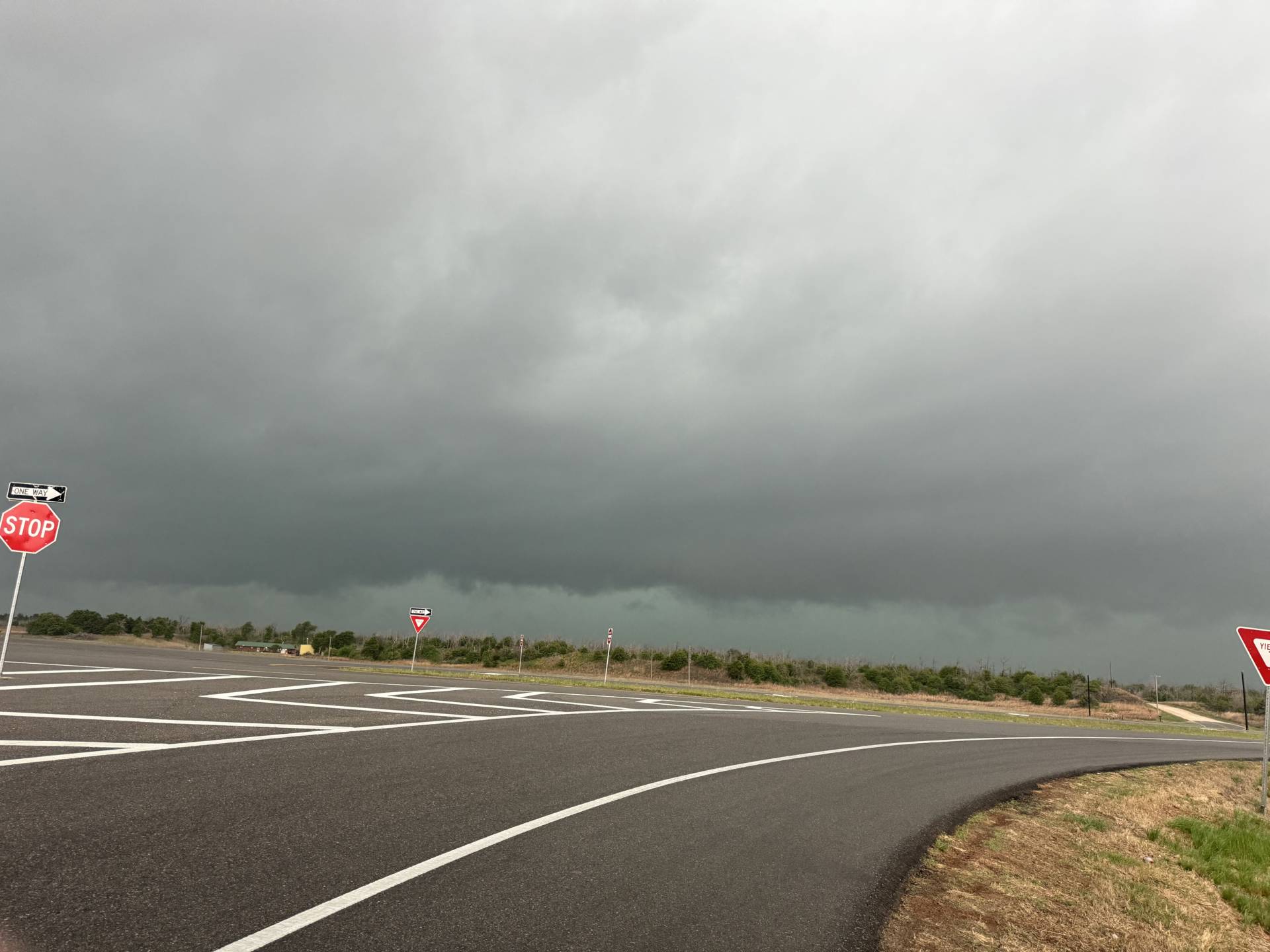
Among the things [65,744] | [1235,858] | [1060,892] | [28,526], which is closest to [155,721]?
[65,744]

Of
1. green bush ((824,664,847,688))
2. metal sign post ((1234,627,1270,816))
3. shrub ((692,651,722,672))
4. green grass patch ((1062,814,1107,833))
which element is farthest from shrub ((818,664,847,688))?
green grass patch ((1062,814,1107,833))

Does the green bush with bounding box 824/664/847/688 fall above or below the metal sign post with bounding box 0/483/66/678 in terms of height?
below

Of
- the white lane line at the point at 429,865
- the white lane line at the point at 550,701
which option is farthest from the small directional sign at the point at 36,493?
the white lane line at the point at 429,865

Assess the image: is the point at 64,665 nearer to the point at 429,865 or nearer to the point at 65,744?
the point at 65,744

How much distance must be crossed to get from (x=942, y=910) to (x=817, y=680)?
209 ft

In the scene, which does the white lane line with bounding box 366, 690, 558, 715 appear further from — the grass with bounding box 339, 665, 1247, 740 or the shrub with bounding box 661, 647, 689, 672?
the shrub with bounding box 661, 647, 689, 672

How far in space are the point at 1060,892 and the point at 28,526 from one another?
1879 cm

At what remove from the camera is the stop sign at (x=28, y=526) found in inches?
617

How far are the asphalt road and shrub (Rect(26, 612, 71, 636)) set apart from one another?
211ft

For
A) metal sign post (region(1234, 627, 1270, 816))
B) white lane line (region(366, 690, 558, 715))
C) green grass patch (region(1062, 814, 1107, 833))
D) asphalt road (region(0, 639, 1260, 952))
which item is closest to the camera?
asphalt road (region(0, 639, 1260, 952))

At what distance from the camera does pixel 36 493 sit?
15938 mm

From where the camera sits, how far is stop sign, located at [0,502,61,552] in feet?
51.4

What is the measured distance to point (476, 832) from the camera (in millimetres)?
6367

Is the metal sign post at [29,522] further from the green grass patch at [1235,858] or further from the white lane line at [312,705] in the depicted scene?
the green grass patch at [1235,858]
